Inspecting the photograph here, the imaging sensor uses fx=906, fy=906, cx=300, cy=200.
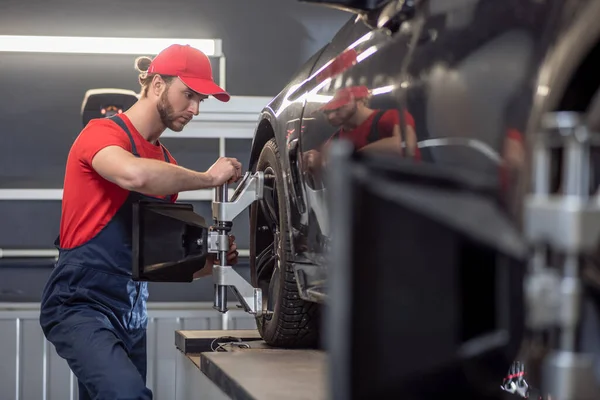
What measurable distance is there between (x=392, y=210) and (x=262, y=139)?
6.53 feet

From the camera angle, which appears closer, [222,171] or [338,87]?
[338,87]

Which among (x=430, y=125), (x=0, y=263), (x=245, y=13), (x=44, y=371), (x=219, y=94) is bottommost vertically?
(x=44, y=371)

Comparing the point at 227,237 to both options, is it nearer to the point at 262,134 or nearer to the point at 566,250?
the point at 262,134

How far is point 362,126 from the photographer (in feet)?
6.25

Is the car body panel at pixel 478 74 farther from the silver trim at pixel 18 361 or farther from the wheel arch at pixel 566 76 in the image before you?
the silver trim at pixel 18 361

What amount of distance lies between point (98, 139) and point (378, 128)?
48.1 inches

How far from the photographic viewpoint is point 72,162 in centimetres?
283

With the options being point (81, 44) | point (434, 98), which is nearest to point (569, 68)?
point (434, 98)

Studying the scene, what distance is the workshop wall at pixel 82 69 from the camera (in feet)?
15.6

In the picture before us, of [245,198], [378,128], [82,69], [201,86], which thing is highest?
[82,69]

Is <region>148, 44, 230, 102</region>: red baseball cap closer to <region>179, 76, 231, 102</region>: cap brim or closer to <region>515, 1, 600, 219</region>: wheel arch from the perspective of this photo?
<region>179, 76, 231, 102</region>: cap brim

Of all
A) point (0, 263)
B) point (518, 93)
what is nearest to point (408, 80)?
point (518, 93)

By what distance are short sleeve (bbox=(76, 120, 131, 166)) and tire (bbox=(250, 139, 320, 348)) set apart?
0.44 metres

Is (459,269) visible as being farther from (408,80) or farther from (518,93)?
(408,80)
